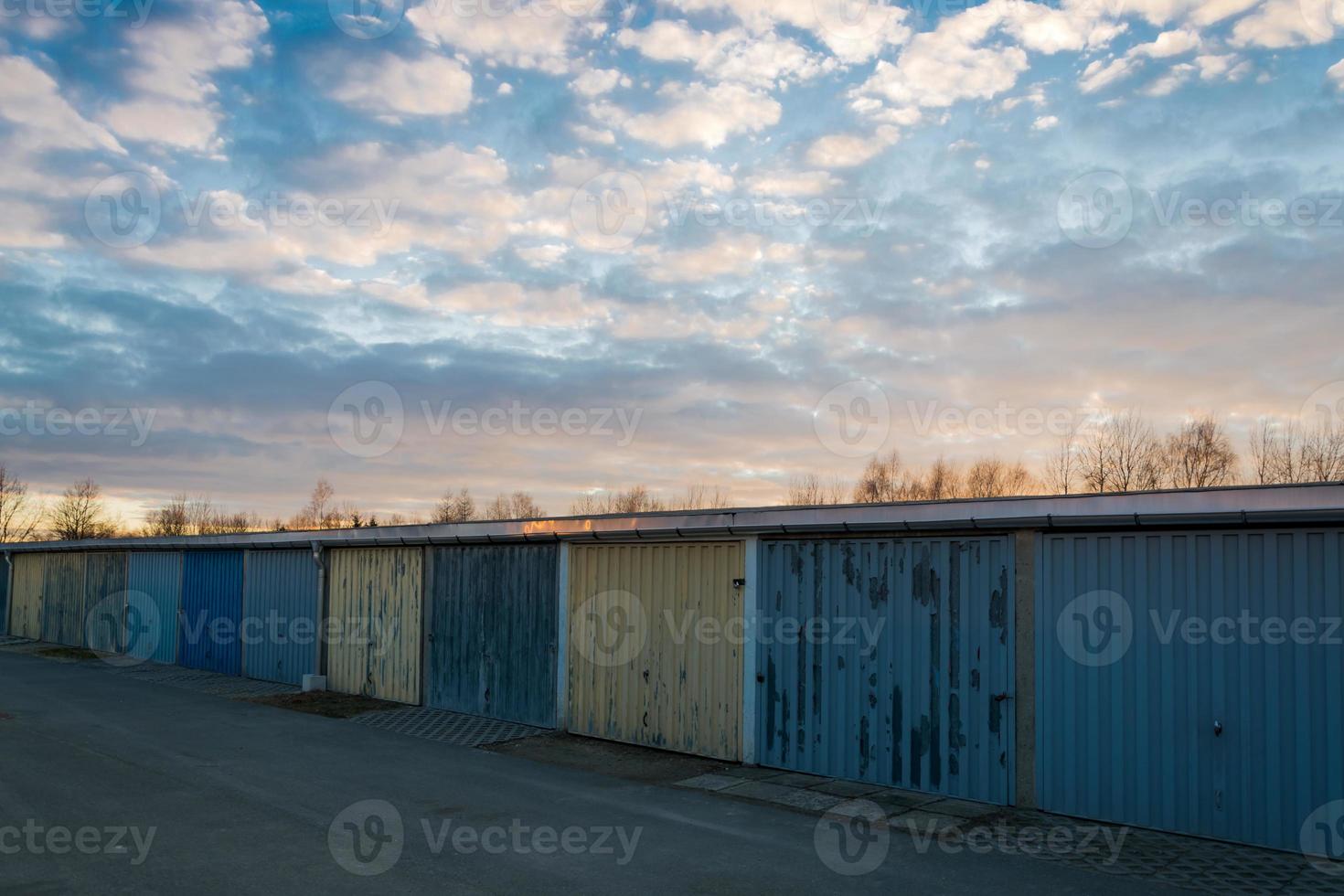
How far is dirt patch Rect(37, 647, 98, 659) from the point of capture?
24.9 meters

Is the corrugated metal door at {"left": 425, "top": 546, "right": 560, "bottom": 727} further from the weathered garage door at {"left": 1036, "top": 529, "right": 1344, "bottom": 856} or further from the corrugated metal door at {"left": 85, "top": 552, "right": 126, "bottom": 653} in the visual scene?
the corrugated metal door at {"left": 85, "top": 552, "right": 126, "bottom": 653}

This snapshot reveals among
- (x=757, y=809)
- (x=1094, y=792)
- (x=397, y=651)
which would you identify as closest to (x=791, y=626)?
(x=757, y=809)

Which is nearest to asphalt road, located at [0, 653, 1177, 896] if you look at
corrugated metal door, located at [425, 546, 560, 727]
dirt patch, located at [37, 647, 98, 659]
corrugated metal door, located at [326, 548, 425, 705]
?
corrugated metal door, located at [425, 546, 560, 727]

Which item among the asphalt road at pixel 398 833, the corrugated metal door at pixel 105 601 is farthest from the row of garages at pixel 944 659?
the corrugated metal door at pixel 105 601

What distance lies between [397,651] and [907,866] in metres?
11.5

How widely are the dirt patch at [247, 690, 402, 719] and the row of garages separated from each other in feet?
1.92

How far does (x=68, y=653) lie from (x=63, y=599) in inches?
162

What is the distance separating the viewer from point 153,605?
80.4 ft

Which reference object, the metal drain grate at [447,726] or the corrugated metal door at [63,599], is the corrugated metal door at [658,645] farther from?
the corrugated metal door at [63,599]

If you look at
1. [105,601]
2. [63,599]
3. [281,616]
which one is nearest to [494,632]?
[281,616]

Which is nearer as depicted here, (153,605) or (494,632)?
(494,632)

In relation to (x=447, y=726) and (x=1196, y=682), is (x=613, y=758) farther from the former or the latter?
(x=1196, y=682)

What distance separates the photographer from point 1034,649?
9.17 meters

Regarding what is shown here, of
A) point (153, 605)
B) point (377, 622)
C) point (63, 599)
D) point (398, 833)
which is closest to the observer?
point (398, 833)
